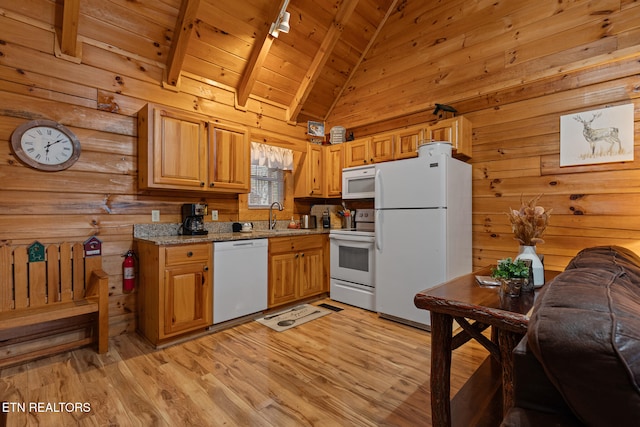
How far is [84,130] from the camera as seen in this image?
105 inches

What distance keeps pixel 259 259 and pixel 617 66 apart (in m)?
3.60

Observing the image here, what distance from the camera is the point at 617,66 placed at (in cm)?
247

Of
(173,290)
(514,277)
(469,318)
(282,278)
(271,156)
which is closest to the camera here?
(469,318)

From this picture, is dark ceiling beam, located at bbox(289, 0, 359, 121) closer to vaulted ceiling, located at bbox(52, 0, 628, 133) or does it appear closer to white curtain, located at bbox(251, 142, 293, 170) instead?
vaulted ceiling, located at bbox(52, 0, 628, 133)

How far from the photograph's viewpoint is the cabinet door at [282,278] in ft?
10.9

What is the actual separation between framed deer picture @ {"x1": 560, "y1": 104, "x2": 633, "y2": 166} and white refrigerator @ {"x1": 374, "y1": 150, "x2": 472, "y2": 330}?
83 cm

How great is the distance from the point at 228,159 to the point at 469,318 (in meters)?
2.80

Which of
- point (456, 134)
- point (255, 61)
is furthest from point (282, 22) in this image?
point (456, 134)

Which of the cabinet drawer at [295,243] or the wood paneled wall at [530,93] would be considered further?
the cabinet drawer at [295,243]

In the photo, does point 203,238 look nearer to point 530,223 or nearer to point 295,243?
point 295,243

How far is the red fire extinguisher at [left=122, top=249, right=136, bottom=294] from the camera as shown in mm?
2801

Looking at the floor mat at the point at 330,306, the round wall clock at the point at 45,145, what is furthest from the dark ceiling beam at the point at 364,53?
the round wall clock at the point at 45,145

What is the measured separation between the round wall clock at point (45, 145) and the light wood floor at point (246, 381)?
1.58 m

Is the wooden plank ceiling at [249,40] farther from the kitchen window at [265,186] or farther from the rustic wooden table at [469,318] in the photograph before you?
→ the rustic wooden table at [469,318]
